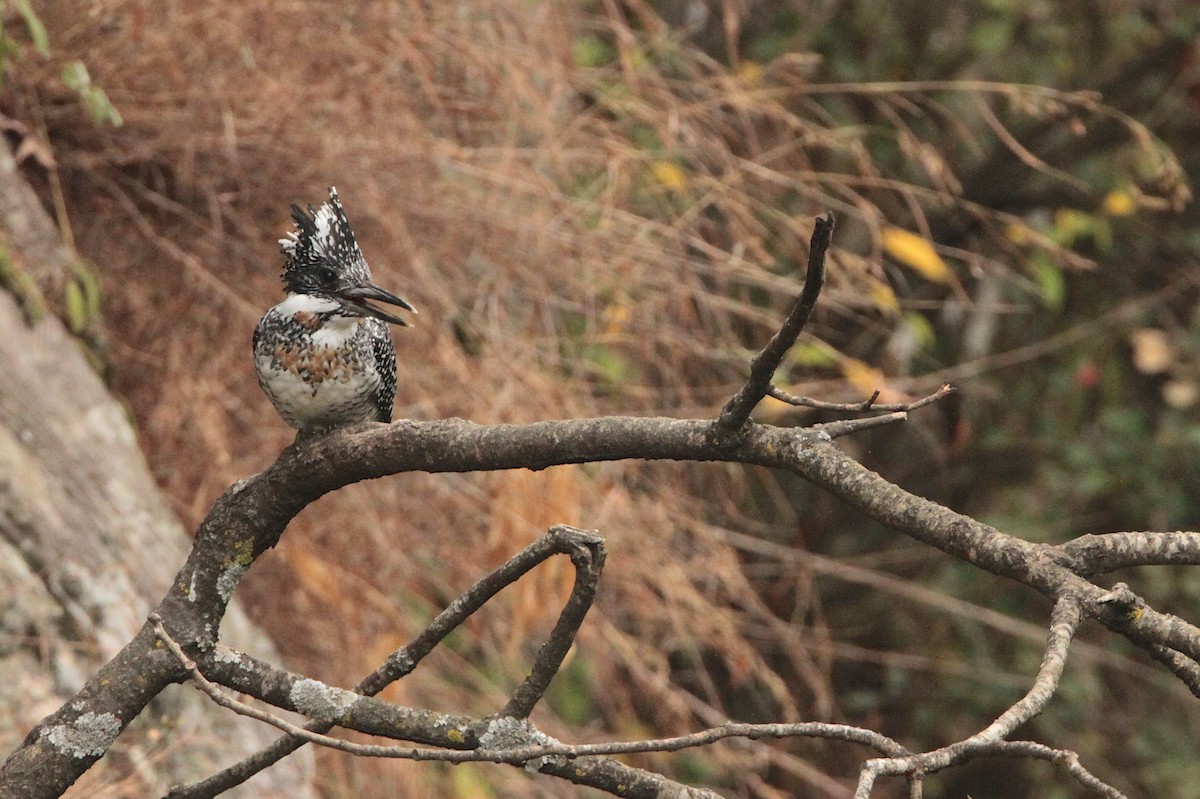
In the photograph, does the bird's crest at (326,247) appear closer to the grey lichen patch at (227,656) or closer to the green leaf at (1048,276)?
the grey lichen patch at (227,656)

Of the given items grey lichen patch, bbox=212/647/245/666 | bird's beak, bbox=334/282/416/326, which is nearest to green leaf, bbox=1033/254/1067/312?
bird's beak, bbox=334/282/416/326

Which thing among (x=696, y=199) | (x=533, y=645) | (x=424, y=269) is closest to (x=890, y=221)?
(x=696, y=199)

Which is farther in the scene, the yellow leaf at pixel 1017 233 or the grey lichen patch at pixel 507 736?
the yellow leaf at pixel 1017 233

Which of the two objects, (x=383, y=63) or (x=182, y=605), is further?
(x=383, y=63)

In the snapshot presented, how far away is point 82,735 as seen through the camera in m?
1.62

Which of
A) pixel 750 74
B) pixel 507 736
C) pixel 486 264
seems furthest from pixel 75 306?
pixel 750 74

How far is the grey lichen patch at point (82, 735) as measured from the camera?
1615mm

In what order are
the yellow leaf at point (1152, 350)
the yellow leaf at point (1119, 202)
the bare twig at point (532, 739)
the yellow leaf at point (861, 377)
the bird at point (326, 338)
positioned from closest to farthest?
the bare twig at point (532, 739)
the bird at point (326, 338)
the yellow leaf at point (861, 377)
the yellow leaf at point (1119, 202)
the yellow leaf at point (1152, 350)

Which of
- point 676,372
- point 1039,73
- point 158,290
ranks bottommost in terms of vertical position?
point 676,372

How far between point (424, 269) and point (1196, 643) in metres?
2.55

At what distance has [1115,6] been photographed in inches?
218

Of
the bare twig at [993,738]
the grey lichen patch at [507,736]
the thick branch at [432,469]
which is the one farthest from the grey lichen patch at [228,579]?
the bare twig at [993,738]

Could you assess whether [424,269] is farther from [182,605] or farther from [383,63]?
[182,605]

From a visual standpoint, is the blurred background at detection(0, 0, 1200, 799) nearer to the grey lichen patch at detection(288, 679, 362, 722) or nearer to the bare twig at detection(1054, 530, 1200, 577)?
the grey lichen patch at detection(288, 679, 362, 722)
